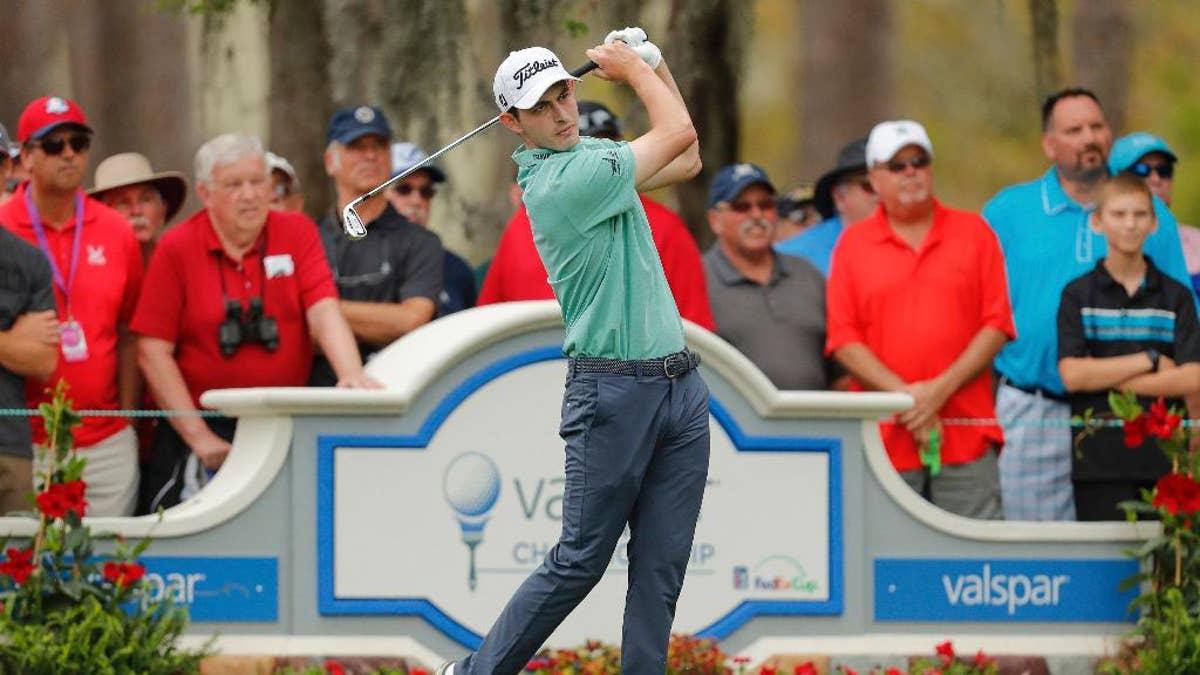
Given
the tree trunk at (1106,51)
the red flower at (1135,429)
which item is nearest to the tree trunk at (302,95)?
the red flower at (1135,429)

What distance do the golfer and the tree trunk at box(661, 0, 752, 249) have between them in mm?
4820

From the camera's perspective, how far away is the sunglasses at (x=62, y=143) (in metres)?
8.76

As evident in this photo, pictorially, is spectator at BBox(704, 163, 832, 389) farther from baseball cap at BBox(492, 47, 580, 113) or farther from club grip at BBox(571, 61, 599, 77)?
baseball cap at BBox(492, 47, 580, 113)

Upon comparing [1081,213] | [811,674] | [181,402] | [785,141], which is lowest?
[811,674]

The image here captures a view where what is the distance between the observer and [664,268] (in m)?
8.88

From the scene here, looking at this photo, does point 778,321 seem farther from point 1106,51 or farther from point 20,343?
point 1106,51

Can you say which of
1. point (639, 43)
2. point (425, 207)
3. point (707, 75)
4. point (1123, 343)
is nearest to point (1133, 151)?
point (1123, 343)

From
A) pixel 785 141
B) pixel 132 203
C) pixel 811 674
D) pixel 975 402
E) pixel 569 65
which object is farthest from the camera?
pixel 785 141

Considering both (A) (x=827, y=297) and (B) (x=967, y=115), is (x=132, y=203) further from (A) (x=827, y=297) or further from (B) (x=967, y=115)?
(B) (x=967, y=115)

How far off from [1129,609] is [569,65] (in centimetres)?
433

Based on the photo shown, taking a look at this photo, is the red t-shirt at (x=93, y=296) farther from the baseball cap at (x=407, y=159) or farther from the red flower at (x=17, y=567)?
the baseball cap at (x=407, y=159)

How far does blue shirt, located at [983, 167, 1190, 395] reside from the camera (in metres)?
9.26

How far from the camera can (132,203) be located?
9758mm

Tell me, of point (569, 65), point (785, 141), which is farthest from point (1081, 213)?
point (785, 141)
